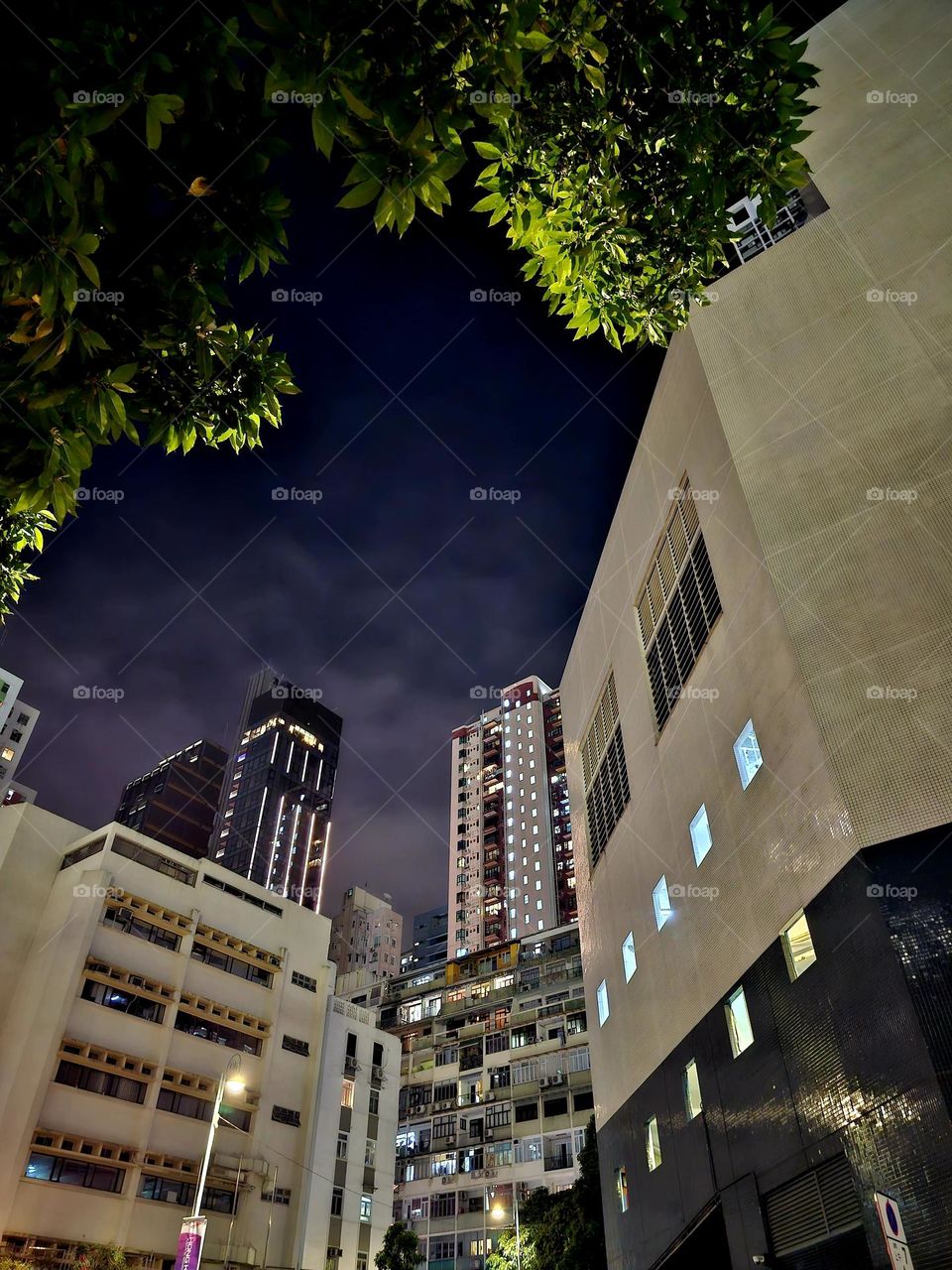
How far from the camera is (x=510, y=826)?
358 feet

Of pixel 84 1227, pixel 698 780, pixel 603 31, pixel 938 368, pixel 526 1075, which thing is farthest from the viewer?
pixel 526 1075

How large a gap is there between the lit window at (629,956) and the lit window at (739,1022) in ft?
19.6

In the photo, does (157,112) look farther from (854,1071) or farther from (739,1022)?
(739,1022)

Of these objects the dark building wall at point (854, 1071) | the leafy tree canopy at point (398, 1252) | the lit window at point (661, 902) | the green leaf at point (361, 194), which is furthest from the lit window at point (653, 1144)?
the leafy tree canopy at point (398, 1252)

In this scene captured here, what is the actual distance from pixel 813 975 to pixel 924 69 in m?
16.5

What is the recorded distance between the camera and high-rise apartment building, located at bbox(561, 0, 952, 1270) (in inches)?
377

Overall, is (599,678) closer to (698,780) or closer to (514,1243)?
(698,780)

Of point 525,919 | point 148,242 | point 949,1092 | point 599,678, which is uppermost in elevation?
point 525,919

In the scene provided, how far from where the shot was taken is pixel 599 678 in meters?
24.8

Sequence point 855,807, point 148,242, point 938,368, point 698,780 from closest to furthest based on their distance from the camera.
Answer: point 148,242 < point 855,807 < point 938,368 < point 698,780

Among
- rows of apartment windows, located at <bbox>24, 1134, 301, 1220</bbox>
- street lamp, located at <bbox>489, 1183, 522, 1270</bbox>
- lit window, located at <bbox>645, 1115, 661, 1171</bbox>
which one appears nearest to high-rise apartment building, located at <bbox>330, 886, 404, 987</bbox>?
street lamp, located at <bbox>489, 1183, 522, 1270</bbox>

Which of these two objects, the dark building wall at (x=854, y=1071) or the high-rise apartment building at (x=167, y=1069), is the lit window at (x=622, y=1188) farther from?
the high-rise apartment building at (x=167, y=1069)

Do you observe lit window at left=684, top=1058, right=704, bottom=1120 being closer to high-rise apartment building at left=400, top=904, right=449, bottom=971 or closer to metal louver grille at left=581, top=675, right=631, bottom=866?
metal louver grille at left=581, top=675, right=631, bottom=866

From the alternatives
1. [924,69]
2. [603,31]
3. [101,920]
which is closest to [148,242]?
[603,31]
